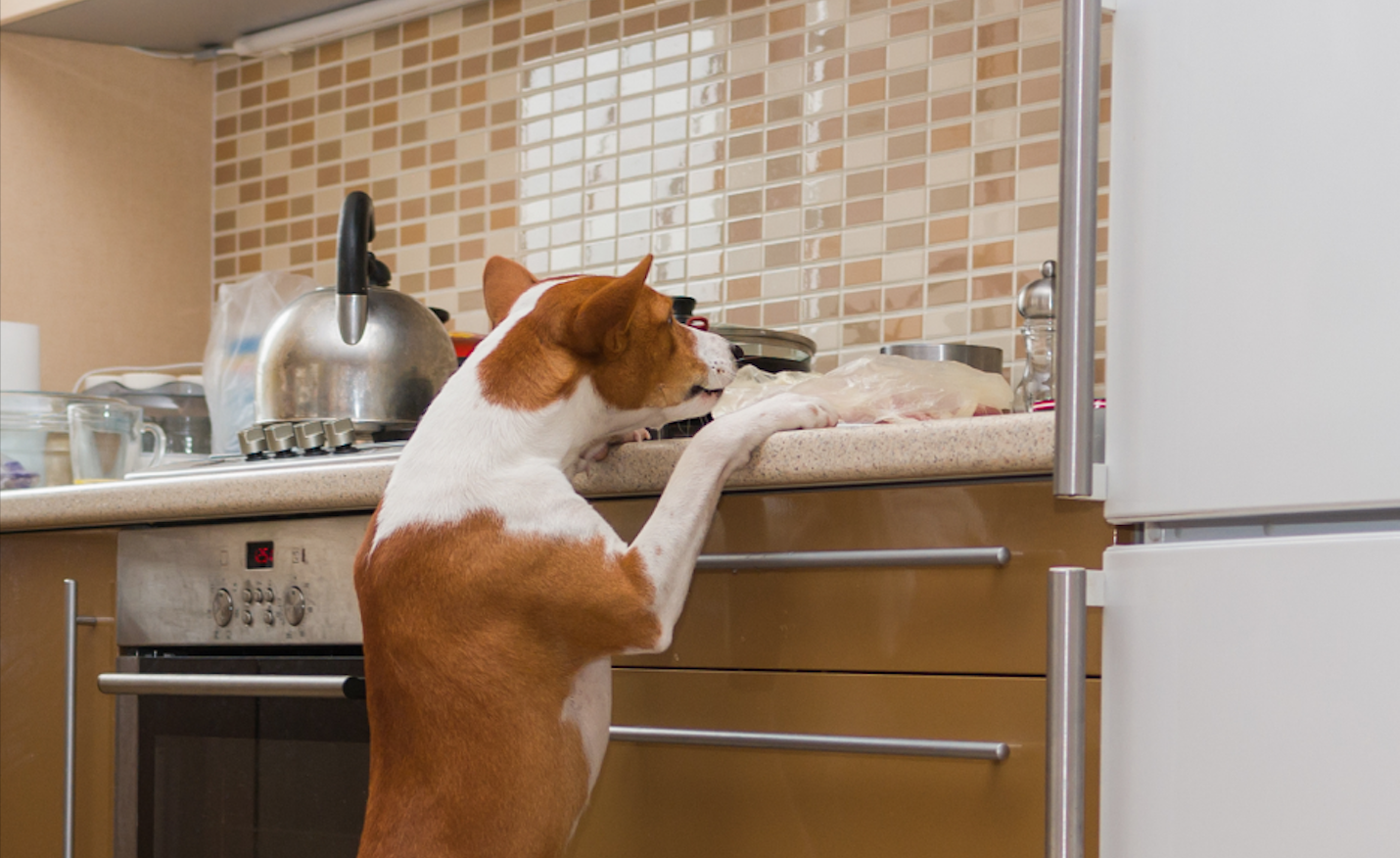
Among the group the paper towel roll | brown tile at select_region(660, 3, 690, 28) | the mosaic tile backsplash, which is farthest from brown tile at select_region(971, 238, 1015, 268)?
the paper towel roll

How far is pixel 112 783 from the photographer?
1.75 metres

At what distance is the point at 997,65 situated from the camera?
193 centimetres

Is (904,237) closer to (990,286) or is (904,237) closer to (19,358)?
(990,286)

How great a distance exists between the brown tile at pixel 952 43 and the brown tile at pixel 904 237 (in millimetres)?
241

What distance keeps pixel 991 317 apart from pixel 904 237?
7.1 inches

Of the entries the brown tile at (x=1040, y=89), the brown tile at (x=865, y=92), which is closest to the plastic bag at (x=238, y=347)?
the brown tile at (x=865, y=92)

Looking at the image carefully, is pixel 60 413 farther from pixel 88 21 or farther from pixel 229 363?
pixel 88 21

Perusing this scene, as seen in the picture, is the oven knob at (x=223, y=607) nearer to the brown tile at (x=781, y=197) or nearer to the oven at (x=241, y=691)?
the oven at (x=241, y=691)

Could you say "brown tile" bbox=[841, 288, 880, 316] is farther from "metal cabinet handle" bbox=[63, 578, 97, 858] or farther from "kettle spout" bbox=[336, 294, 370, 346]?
"metal cabinet handle" bbox=[63, 578, 97, 858]

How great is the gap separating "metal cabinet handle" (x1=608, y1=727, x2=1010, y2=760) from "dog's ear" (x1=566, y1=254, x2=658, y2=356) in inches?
14.2

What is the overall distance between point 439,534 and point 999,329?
951 mm

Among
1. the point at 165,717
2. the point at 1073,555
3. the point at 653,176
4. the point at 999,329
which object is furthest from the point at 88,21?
the point at 1073,555

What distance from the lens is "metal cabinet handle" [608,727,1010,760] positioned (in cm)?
115

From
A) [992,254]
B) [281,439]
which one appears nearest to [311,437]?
[281,439]
